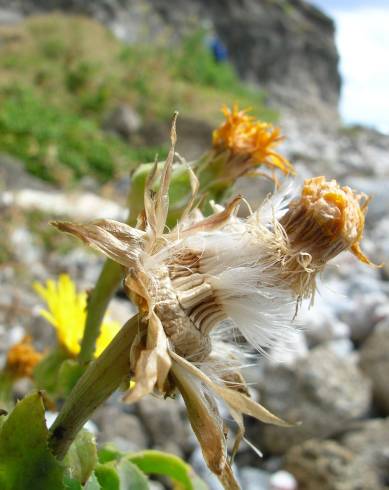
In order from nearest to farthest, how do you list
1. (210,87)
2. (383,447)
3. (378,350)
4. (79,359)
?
(79,359)
(383,447)
(378,350)
(210,87)

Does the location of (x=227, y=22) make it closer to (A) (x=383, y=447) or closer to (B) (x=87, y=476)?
(A) (x=383, y=447)

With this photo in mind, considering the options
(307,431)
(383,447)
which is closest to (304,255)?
(383,447)

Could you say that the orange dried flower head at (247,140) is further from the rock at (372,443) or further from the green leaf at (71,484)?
the rock at (372,443)

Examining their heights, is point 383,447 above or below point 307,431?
above

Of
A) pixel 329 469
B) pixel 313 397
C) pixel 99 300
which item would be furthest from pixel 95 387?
pixel 313 397

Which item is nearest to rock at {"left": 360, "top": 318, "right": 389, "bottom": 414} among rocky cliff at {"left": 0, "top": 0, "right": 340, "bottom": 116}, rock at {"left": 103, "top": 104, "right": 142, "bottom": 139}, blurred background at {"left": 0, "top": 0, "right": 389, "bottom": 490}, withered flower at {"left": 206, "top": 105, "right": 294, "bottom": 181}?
blurred background at {"left": 0, "top": 0, "right": 389, "bottom": 490}

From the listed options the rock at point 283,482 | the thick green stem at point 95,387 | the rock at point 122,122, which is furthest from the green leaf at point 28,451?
the rock at point 122,122

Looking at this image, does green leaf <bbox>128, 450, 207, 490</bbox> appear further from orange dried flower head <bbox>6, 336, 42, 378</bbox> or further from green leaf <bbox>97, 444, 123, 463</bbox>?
orange dried flower head <bbox>6, 336, 42, 378</bbox>
